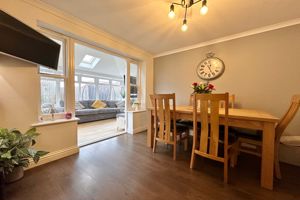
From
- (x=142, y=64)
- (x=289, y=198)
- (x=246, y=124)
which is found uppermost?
(x=142, y=64)

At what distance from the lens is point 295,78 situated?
7.30 ft

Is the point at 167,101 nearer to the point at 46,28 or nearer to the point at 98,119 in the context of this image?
the point at 46,28

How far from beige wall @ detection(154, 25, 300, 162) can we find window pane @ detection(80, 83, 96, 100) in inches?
211

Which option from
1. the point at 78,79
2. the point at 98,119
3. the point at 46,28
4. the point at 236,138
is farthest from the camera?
the point at 78,79

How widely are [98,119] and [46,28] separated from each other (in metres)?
3.83

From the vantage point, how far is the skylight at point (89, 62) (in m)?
6.16

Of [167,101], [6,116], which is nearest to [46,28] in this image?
[6,116]

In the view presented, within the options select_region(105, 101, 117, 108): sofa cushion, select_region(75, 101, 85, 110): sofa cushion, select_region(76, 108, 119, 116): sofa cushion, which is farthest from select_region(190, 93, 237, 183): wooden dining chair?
select_region(105, 101, 117, 108): sofa cushion

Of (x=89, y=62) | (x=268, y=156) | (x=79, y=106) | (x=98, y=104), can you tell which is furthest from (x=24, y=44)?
(x=89, y=62)

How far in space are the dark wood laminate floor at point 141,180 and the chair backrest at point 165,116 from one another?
1.21 feet

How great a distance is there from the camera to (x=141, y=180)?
1.66m

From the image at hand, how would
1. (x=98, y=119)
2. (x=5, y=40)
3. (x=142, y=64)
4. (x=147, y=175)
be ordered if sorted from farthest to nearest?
(x=98, y=119) < (x=142, y=64) < (x=147, y=175) < (x=5, y=40)

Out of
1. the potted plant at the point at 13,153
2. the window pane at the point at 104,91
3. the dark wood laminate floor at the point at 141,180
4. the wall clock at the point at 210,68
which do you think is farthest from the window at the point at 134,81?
the window pane at the point at 104,91

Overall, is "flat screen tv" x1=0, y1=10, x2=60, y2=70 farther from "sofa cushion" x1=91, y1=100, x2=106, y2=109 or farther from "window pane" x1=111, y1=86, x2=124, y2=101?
"window pane" x1=111, y1=86, x2=124, y2=101
